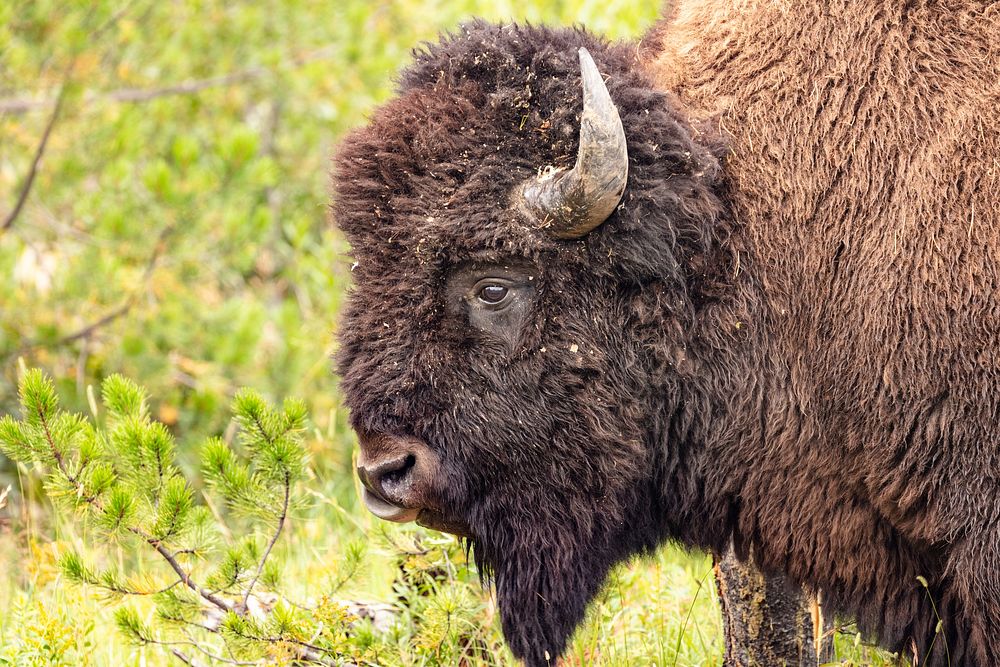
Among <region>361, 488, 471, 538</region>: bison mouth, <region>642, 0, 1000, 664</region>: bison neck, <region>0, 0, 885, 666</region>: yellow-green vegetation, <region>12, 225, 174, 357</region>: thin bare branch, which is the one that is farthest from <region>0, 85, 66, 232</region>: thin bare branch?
<region>642, 0, 1000, 664</region>: bison neck

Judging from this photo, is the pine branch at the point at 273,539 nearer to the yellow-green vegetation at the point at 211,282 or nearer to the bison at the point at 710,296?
the yellow-green vegetation at the point at 211,282

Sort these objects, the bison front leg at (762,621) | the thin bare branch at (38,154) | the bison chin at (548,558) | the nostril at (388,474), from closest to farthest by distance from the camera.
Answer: the nostril at (388,474) < the bison chin at (548,558) < the bison front leg at (762,621) < the thin bare branch at (38,154)

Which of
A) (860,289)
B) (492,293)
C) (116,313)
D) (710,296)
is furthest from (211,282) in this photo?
(860,289)

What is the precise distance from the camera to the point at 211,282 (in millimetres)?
10180

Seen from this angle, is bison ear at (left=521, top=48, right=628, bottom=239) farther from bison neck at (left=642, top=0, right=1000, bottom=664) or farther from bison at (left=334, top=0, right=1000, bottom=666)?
bison neck at (left=642, top=0, right=1000, bottom=664)

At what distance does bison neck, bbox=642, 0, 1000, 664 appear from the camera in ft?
10.5

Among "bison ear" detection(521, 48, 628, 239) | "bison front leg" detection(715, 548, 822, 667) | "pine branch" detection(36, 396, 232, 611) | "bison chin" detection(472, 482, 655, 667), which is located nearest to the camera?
"bison ear" detection(521, 48, 628, 239)

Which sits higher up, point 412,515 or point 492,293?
point 492,293

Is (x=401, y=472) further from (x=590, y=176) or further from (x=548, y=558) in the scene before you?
(x=590, y=176)

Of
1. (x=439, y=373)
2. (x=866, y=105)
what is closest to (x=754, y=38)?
(x=866, y=105)

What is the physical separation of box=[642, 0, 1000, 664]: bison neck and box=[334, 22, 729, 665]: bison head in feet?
0.60

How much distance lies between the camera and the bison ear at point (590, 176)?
10.4 ft

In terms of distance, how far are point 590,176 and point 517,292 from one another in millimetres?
426

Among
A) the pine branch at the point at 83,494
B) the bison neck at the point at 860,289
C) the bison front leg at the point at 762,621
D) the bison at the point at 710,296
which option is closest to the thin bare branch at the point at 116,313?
the pine branch at the point at 83,494
